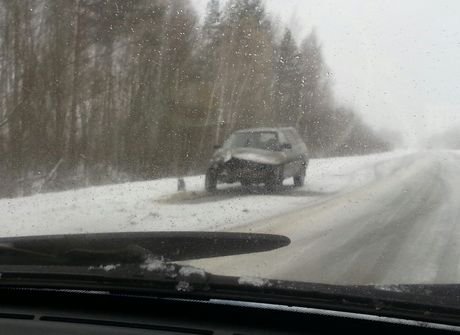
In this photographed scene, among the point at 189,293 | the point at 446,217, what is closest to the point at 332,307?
the point at 189,293

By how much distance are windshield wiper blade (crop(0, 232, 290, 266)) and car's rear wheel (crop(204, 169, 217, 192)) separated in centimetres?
172

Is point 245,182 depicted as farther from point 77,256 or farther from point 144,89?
point 77,256

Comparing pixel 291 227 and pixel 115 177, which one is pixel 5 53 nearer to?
pixel 115 177

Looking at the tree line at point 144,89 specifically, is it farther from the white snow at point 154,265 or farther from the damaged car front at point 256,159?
the white snow at point 154,265

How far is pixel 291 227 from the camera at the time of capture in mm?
5449

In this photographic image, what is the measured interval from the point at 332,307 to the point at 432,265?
2.06 metres

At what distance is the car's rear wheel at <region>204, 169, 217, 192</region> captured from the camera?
5.88m

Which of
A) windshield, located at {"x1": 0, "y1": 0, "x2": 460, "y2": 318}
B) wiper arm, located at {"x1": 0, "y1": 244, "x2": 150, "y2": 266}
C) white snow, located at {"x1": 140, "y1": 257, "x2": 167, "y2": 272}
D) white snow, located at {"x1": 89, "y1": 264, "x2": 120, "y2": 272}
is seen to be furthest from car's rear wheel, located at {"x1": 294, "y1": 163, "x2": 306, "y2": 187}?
white snow, located at {"x1": 89, "y1": 264, "x2": 120, "y2": 272}

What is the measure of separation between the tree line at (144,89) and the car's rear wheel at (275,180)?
385 millimetres

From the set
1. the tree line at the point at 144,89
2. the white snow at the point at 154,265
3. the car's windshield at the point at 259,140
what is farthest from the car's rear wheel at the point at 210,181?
the white snow at the point at 154,265

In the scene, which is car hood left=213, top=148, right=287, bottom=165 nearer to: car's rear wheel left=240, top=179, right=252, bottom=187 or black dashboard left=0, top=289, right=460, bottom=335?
car's rear wheel left=240, top=179, right=252, bottom=187

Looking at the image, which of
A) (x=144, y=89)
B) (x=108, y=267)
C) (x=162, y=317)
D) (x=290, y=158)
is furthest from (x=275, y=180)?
→ (x=162, y=317)

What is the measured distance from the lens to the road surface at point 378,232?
4.29 m

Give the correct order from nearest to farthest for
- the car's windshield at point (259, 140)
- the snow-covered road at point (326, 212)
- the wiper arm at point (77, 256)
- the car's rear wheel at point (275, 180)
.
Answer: the wiper arm at point (77, 256), the snow-covered road at point (326, 212), the car's windshield at point (259, 140), the car's rear wheel at point (275, 180)
